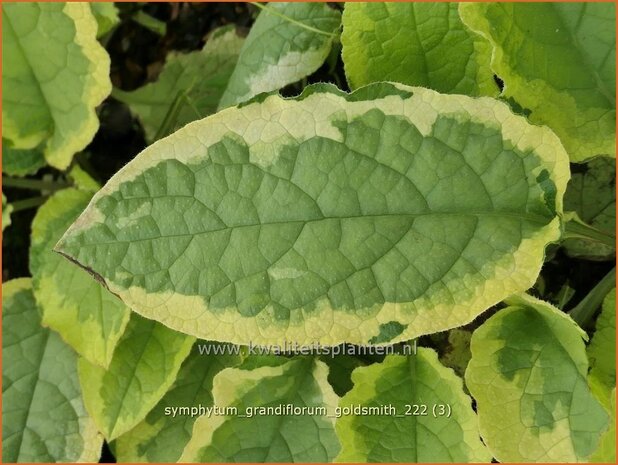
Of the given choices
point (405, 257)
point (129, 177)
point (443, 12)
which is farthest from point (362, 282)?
point (443, 12)

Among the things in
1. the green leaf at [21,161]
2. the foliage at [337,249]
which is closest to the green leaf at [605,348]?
the foliage at [337,249]

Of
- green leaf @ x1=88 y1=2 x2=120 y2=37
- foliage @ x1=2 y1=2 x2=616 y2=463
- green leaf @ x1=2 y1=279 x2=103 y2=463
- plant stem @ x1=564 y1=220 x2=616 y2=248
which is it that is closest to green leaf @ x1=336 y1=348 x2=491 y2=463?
foliage @ x1=2 y1=2 x2=616 y2=463

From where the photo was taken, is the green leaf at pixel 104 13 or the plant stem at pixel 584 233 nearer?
the plant stem at pixel 584 233

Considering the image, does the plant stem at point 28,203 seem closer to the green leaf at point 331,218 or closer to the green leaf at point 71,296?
the green leaf at point 71,296

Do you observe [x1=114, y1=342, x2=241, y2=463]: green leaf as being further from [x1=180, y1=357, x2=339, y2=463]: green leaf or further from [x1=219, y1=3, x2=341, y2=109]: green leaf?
[x1=219, y1=3, x2=341, y2=109]: green leaf

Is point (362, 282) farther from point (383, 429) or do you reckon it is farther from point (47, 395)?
point (47, 395)

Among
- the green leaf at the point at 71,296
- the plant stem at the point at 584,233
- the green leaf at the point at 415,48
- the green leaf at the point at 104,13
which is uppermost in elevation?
the green leaf at the point at 415,48
